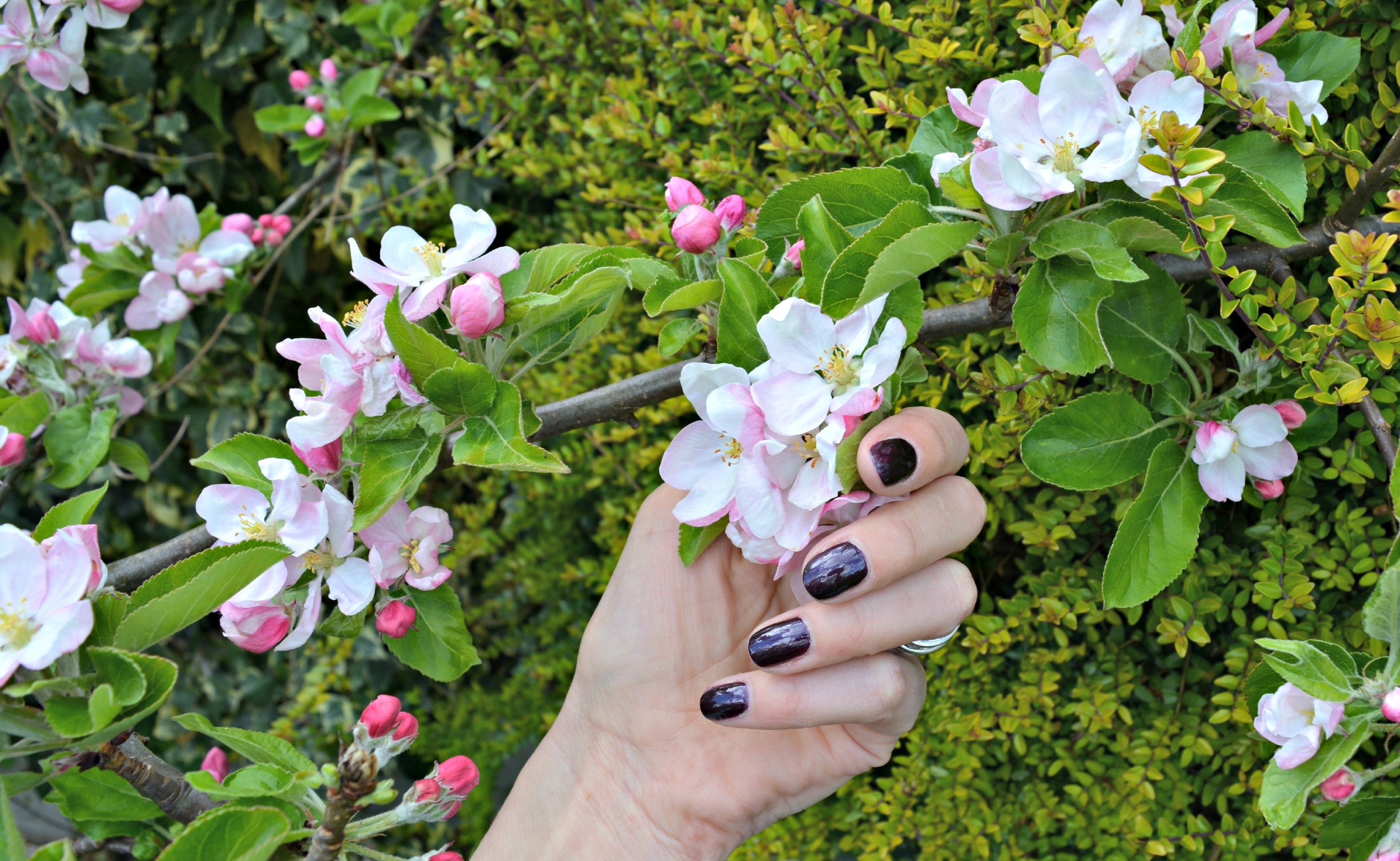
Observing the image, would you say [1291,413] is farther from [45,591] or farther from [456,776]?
[45,591]

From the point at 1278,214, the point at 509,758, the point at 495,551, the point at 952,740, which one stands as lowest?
the point at 509,758

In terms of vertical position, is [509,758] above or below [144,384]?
below

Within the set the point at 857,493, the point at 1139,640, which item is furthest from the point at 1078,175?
the point at 1139,640

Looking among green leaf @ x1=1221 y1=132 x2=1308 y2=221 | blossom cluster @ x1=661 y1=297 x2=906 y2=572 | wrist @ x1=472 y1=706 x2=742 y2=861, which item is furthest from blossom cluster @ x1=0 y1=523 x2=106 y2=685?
green leaf @ x1=1221 y1=132 x2=1308 y2=221

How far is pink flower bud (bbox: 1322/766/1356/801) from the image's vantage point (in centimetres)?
79

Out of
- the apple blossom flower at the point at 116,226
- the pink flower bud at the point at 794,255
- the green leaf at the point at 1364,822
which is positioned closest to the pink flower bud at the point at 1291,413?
the green leaf at the point at 1364,822

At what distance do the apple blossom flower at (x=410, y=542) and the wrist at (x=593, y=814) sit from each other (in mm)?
440

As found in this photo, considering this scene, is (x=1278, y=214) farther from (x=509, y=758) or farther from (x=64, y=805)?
(x=509, y=758)

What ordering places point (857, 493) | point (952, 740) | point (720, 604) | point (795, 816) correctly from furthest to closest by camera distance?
point (795, 816) → point (952, 740) → point (720, 604) → point (857, 493)

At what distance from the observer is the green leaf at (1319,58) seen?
903 millimetres

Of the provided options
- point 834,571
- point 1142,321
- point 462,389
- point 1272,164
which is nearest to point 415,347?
point 462,389

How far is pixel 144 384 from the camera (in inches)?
93.3

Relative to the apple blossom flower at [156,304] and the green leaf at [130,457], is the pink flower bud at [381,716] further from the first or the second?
the apple blossom flower at [156,304]

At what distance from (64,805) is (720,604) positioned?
2.43ft
